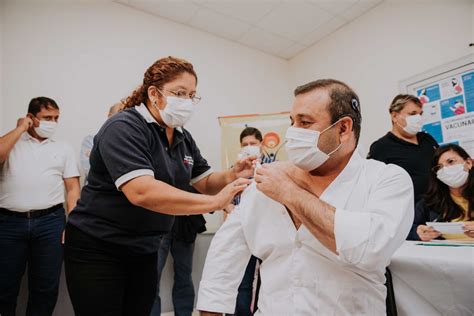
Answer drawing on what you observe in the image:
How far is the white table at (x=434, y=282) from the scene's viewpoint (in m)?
1.00

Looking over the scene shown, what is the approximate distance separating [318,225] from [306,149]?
30cm

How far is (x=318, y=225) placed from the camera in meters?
0.85

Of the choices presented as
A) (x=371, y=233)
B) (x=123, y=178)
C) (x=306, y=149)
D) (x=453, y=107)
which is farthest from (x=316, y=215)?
(x=453, y=107)

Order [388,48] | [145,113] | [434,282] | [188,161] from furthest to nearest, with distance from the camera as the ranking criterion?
[388,48] → [188,161] → [145,113] → [434,282]

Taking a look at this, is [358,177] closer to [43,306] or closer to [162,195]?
[162,195]

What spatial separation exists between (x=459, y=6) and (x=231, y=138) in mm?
2428

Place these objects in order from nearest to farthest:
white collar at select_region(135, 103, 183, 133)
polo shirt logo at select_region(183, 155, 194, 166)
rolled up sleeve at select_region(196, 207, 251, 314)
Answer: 1. rolled up sleeve at select_region(196, 207, 251, 314)
2. white collar at select_region(135, 103, 183, 133)
3. polo shirt logo at select_region(183, 155, 194, 166)

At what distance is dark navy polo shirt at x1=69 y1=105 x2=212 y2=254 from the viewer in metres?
1.10

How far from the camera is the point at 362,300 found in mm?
897

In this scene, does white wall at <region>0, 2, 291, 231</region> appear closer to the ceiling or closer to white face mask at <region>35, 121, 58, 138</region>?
the ceiling

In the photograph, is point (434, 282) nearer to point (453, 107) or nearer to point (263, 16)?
point (453, 107)

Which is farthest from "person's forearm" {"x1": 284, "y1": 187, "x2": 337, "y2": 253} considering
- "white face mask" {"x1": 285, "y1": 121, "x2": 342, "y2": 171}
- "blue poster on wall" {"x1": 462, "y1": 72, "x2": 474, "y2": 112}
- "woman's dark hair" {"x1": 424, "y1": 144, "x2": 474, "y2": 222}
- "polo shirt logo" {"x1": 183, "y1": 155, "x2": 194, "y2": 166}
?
"blue poster on wall" {"x1": 462, "y1": 72, "x2": 474, "y2": 112}

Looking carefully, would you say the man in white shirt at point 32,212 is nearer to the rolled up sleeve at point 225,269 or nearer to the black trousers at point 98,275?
the black trousers at point 98,275

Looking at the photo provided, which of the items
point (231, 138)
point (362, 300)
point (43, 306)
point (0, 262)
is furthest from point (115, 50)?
point (362, 300)
